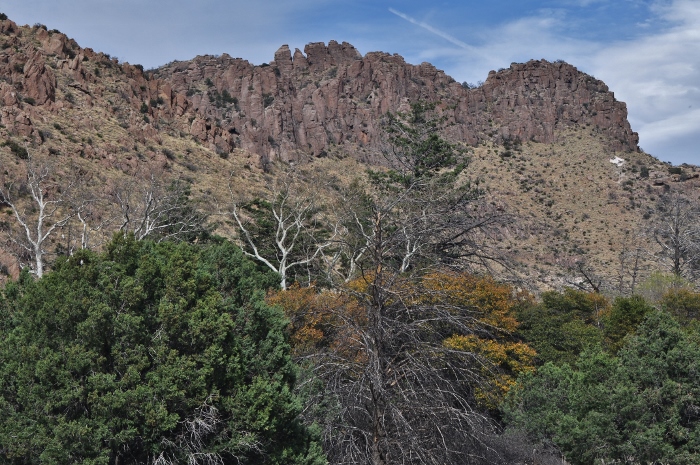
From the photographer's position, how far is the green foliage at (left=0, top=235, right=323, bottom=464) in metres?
9.71

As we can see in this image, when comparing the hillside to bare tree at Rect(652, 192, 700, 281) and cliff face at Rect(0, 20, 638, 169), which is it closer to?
cliff face at Rect(0, 20, 638, 169)

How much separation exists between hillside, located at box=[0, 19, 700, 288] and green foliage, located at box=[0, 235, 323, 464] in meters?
10.5

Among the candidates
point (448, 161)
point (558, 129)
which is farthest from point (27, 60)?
point (558, 129)

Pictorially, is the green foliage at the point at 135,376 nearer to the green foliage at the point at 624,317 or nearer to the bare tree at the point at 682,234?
the green foliage at the point at 624,317

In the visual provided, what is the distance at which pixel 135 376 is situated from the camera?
9.89 meters

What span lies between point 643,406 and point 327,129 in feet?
323

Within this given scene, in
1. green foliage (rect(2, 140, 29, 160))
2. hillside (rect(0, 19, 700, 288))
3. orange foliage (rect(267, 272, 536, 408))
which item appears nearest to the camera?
orange foliage (rect(267, 272, 536, 408))

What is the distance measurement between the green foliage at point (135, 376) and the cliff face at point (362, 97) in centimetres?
8989


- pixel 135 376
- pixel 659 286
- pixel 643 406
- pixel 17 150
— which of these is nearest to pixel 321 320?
pixel 135 376

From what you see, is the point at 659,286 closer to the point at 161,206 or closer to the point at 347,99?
the point at 161,206

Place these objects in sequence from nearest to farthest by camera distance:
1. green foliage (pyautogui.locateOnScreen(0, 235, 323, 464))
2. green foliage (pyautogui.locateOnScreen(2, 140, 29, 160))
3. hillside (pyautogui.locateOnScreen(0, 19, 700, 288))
Result: green foliage (pyautogui.locateOnScreen(0, 235, 323, 464))
green foliage (pyautogui.locateOnScreen(2, 140, 29, 160))
hillside (pyautogui.locateOnScreen(0, 19, 700, 288))

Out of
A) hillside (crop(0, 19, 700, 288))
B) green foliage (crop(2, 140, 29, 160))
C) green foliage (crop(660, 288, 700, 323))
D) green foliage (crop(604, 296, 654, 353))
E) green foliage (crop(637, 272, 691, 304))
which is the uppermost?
hillside (crop(0, 19, 700, 288))

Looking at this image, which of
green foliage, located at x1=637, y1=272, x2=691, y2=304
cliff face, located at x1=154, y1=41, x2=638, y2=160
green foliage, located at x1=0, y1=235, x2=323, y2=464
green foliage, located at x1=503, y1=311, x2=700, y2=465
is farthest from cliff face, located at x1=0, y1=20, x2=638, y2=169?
green foliage, located at x1=0, y1=235, x2=323, y2=464

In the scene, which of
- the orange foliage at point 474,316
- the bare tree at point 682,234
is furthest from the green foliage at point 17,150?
the bare tree at point 682,234
